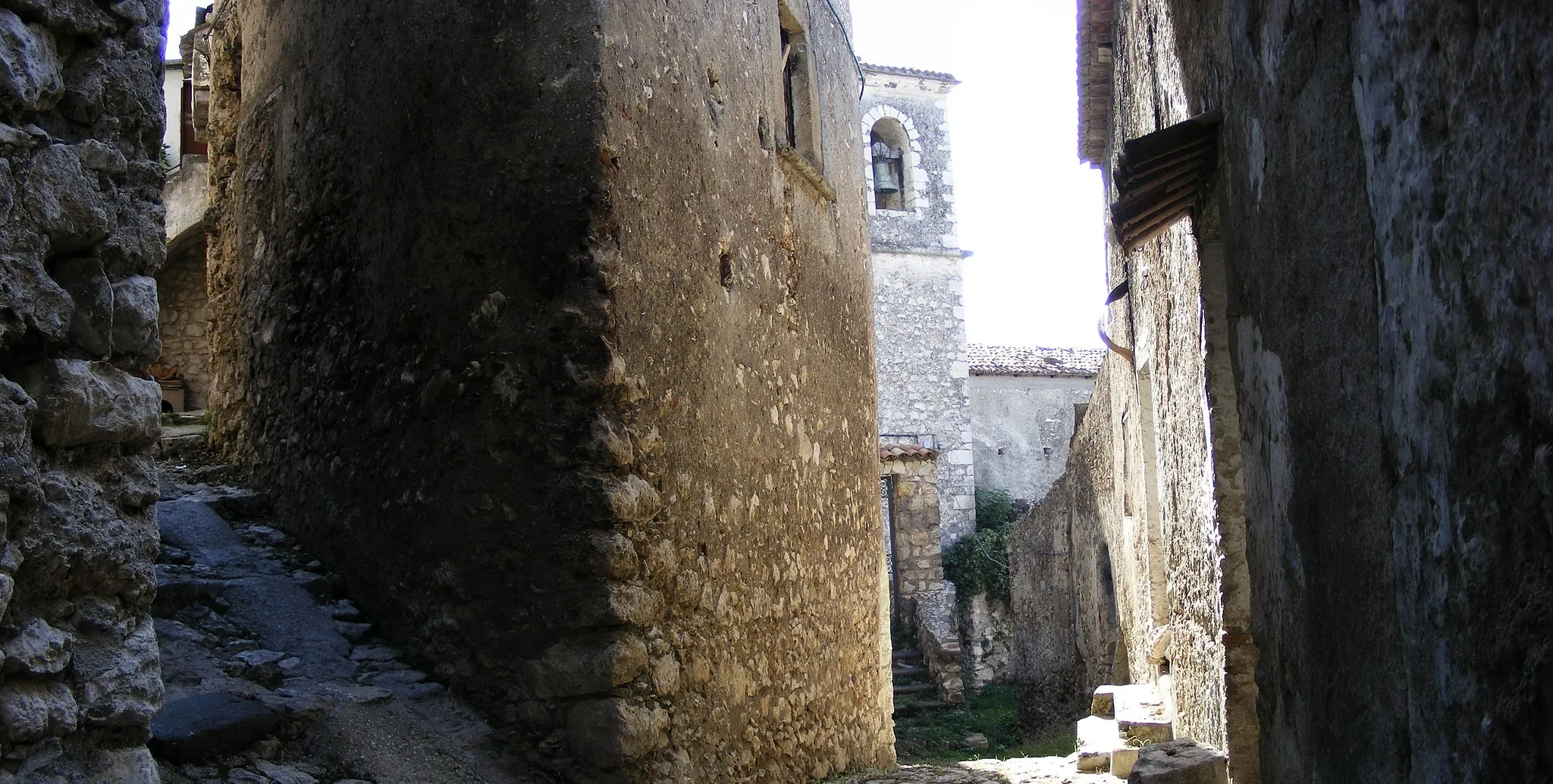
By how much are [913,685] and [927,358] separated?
34.9 feet

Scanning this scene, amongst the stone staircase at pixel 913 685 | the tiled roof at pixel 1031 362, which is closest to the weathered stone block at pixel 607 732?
the stone staircase at pixel 913 685

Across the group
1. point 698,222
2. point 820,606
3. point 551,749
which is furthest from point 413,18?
point 820,606

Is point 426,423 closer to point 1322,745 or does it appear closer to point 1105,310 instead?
point 1322,745

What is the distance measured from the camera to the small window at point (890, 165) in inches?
1059

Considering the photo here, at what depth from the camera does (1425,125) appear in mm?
1927

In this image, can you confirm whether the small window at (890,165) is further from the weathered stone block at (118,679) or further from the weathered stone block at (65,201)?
the weathered stone block at (118,679)

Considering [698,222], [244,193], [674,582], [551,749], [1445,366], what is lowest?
[551,749]

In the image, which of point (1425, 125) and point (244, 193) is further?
point (244, 193)

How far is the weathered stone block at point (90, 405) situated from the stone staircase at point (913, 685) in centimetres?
1315

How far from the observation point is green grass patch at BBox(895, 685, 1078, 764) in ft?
39.9

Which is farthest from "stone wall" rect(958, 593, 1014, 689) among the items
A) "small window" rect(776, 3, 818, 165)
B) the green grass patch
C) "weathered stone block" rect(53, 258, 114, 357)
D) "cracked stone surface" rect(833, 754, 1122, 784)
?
"weathered stone block" rect(53, 258, 114, 357)

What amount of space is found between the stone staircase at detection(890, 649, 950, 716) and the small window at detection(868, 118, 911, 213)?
12034mm

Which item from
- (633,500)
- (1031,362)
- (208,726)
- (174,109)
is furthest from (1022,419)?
(208,726)

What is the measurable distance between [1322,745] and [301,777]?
2.80 metres
